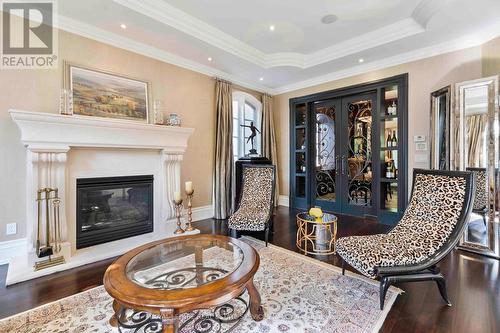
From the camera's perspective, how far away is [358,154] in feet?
15.2

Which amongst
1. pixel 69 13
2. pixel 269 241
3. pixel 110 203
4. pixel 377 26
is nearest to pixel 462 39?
pixel 377 26

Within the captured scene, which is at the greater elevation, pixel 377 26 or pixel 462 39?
pixel 377 26

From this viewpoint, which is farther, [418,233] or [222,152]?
[222,152]

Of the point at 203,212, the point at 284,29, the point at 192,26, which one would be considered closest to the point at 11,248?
the point at 203,212

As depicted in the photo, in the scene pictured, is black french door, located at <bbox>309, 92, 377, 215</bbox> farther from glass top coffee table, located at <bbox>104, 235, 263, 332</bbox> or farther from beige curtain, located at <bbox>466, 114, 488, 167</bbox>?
glass top coffee table, located at <bbox>104, 235, 263, 332</bbox>

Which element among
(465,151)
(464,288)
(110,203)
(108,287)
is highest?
(465,151)

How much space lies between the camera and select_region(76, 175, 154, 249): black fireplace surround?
2.93 metres

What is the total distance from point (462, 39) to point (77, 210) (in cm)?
582

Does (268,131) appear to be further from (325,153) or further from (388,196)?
(388,196)

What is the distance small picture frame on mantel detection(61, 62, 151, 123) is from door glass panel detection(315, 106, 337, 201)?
3567 mm

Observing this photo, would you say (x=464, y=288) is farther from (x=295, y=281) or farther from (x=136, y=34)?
(x=136, y=34)

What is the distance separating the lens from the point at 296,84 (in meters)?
5.38

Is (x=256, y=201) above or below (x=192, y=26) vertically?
below

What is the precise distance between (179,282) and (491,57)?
4.73 m
